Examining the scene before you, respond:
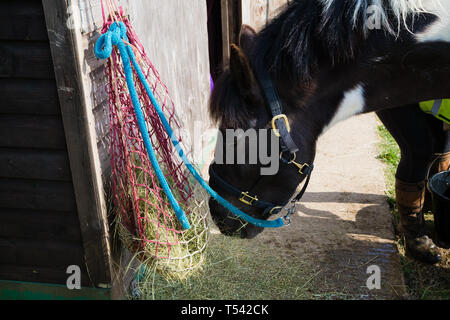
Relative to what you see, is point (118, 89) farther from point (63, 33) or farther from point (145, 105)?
point (63, 33)

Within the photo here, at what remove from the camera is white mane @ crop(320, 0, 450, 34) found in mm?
1784

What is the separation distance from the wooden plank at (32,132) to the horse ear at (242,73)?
0.81 metres

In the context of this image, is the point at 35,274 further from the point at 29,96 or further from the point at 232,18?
the point at 232,18

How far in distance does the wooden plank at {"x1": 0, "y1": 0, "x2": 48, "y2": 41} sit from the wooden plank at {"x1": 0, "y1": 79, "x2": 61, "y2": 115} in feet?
0.64

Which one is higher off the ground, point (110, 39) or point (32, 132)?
point (110, 39)

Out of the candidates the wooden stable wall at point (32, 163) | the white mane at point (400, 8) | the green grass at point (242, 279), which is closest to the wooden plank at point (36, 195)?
the wooden stable wall at point (32, 163)

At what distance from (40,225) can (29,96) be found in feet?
2.12

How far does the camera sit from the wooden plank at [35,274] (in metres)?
2.28

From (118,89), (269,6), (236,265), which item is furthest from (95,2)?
(269,6)

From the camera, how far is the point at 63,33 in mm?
1783

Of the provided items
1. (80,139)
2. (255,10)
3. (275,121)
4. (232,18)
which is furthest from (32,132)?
(255,10)

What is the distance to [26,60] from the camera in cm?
192
